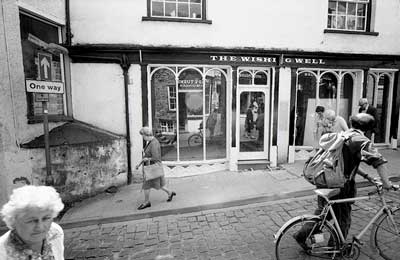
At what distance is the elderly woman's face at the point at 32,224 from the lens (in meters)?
1.58

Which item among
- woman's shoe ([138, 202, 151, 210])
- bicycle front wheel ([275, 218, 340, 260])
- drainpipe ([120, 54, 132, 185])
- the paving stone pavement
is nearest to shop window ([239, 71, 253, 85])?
drainpipe ([120, 54, 132, 185])

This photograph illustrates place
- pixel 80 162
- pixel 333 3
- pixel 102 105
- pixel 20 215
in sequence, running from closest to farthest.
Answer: pixel 20 215, pixel 80 162, pixel 102 105, pixel 333 3

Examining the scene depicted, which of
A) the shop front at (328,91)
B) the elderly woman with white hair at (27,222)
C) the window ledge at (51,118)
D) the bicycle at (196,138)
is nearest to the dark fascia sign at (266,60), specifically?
the shop front at (328,91)

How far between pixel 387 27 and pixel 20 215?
10435 millimetres

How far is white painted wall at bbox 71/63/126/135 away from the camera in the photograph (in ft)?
21.7

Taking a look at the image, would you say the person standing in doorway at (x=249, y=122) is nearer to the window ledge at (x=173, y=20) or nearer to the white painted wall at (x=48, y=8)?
the window ledge at (x=173, y=20)

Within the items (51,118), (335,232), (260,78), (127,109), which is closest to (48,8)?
(51,118)

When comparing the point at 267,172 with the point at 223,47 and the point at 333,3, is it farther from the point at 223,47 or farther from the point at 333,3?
the point at 333,3

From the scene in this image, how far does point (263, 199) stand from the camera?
17.6 feet

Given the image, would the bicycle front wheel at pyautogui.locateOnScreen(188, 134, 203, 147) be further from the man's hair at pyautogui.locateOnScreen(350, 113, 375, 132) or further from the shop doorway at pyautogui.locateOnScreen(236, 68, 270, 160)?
the man's hair at pyautogui.locateOnScreen(350, 113, 375, 132)

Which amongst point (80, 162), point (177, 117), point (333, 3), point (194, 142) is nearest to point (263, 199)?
point (194, 142)

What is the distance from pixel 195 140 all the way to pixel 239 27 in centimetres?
344

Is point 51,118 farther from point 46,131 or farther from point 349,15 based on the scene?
point 349,15

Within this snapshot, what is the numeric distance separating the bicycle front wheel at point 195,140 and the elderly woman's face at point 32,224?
589cm
